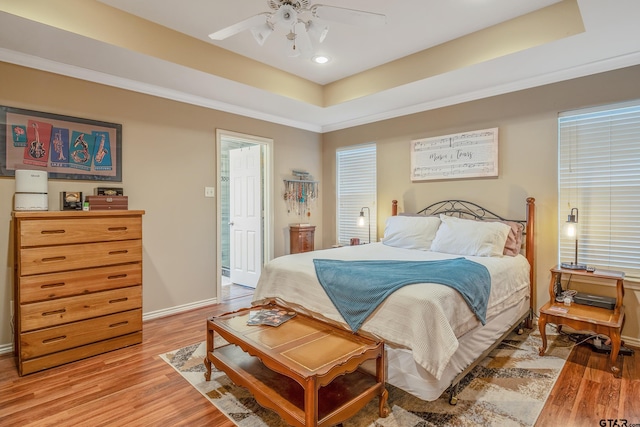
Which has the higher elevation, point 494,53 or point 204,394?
point 494,53

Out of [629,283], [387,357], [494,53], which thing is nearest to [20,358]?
[387,357]

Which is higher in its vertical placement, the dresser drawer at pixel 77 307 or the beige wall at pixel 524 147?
the beige wall at pixel 524 147

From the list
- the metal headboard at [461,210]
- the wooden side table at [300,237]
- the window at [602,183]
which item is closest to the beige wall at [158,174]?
the wooden side table at [300,237]

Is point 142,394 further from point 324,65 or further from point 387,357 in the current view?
point 324,65

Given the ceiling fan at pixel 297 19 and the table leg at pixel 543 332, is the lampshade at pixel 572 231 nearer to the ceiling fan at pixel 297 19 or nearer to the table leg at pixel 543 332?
the table leg at pixel 543 332

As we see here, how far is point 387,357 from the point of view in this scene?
1.98m

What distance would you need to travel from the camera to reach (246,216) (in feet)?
16.4

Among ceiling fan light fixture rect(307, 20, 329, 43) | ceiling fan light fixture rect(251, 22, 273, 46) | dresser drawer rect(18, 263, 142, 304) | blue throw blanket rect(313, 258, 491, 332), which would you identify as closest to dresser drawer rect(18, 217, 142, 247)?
dresser drawer rect(18, 263, 142, 304)

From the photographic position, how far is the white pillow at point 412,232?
3.57m

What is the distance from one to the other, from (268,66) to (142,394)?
319 centimetres

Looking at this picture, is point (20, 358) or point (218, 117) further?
point (218, 117)

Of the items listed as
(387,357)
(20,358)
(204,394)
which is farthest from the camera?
(20,358)

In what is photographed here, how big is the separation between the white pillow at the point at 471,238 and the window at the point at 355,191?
1.42m

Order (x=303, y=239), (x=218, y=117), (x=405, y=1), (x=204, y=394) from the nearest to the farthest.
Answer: (x=204, y=394)
(x=405, y=1)
(x=218, y=117)
(x=303, y=239)
